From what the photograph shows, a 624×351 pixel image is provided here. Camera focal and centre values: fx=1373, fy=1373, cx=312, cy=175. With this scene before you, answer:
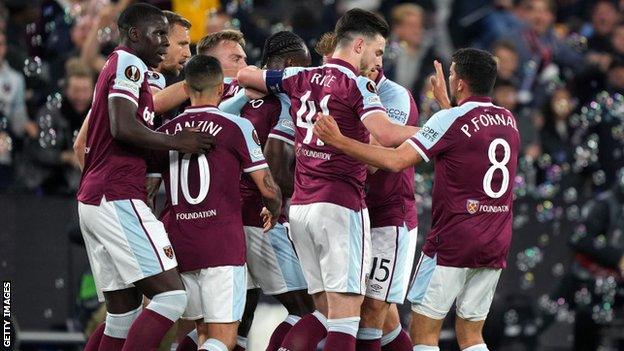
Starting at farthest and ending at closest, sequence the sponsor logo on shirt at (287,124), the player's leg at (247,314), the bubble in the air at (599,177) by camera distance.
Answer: the bubble in the air at (599,177), the player's leg at (247,314), the sponsor logo on shirt at (287,124)

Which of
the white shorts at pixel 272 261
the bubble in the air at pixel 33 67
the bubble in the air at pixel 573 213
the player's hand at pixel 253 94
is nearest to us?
the player's hand at pixel 253 94

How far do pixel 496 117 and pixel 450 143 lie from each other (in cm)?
35

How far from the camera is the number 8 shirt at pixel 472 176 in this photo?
336 inches

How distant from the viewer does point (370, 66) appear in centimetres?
870

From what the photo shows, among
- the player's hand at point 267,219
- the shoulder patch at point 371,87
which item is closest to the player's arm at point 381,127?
the shoulder patch at point 371,87

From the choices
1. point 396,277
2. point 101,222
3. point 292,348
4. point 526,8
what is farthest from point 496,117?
point 526,8

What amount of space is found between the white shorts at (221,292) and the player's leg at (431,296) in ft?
3.70


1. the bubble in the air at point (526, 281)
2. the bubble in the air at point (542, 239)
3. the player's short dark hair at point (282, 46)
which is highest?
the player's short dark hair at point (282, 46)

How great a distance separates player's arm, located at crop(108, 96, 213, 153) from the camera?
8.13 meters

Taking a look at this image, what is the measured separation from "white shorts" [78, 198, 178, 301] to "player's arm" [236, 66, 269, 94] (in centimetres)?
116

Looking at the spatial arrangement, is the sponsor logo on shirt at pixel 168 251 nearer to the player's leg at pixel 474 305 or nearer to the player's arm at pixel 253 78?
the player's arm at pixel 253 78

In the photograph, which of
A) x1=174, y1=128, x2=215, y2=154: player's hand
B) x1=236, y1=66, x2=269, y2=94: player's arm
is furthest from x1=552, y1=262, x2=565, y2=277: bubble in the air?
x1=174, y1=128, x2=215, y2=154: player's hand

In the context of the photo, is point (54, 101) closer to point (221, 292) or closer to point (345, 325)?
point (221, 292)

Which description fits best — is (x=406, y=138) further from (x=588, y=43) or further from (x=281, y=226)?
(x=588, y=43)
